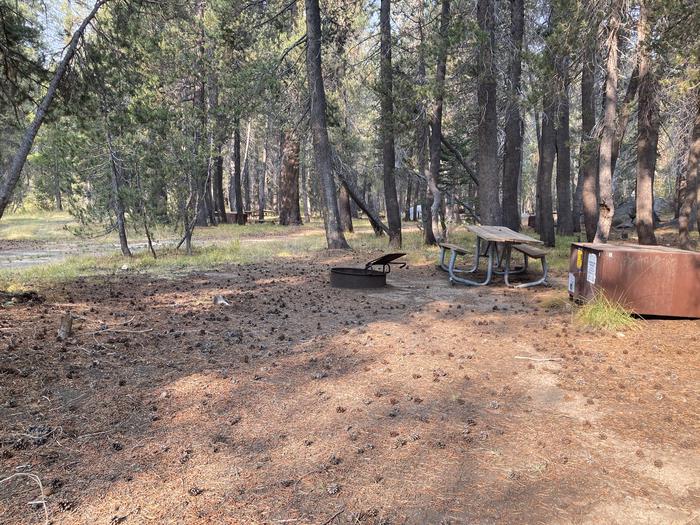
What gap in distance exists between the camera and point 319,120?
13.3m

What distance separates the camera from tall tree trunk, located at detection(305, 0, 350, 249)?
13.1 metres

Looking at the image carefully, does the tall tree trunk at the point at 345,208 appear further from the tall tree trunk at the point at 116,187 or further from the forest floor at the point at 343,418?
the forest floor at the point at 343,418

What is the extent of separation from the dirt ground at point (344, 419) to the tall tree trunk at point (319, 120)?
7.77 metres

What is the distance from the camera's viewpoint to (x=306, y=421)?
10.7 feet

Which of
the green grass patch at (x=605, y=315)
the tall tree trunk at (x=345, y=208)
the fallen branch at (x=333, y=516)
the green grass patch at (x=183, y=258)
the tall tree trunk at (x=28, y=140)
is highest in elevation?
the tall tree trunk at (x=28, y=140)

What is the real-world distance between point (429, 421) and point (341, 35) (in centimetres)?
1368

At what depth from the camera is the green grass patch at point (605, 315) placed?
17.4 ft

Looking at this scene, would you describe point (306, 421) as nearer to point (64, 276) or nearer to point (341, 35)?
point (64, 276)

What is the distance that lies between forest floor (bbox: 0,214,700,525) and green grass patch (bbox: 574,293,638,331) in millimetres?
100

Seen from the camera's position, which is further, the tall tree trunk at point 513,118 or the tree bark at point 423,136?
the tree bark at point 423,136

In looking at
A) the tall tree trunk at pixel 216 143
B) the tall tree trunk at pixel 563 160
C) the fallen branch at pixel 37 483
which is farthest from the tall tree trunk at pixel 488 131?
the fallen branch at pixel 37 483

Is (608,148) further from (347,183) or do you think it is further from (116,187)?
(116,187)

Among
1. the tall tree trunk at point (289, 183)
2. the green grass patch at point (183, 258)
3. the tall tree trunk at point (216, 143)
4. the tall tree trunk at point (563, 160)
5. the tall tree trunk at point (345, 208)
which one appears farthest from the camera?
the tall tree trunk at point (289, 183)

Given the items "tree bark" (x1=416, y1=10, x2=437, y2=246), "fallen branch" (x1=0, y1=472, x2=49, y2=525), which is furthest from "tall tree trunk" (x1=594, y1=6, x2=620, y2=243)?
"fallen branch" (x1=0, y1=472, x2=49, y2=525)
